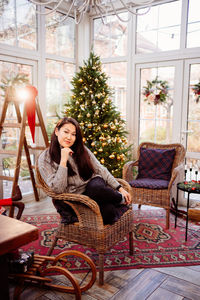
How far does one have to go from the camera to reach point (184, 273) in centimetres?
214

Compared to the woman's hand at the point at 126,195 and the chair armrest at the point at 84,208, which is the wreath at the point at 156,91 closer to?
the woman's hand at the point at 126,195

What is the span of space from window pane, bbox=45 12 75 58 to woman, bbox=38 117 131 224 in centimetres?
245

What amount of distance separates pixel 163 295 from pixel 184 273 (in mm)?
359

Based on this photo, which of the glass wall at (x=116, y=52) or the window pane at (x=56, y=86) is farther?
the glass wall at (x=116, y=52)

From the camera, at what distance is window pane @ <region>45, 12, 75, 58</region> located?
160 inches

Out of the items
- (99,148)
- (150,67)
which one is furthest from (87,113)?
(150,67)

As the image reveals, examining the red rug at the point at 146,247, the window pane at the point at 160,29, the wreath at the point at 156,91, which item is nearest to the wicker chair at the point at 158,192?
the red rug at the point at 146,247

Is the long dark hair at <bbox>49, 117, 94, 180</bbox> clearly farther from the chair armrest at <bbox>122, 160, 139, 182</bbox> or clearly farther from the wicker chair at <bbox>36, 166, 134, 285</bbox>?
the chair armrest at <bbox>122, 160, 139, 182</bbox>

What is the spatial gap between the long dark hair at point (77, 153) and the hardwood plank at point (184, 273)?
1000 millimetres

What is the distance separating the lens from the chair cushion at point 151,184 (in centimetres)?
301

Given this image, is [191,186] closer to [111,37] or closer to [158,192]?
[158,192]

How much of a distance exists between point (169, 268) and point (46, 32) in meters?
3.56

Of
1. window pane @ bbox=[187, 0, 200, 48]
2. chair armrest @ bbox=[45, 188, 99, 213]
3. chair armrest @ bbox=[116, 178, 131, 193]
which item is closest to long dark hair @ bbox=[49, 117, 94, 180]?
chair armrest @ bbox=[45, 188, 99, 213]

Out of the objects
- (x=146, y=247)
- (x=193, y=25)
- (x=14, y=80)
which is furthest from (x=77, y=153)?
(x=193, y=25)
